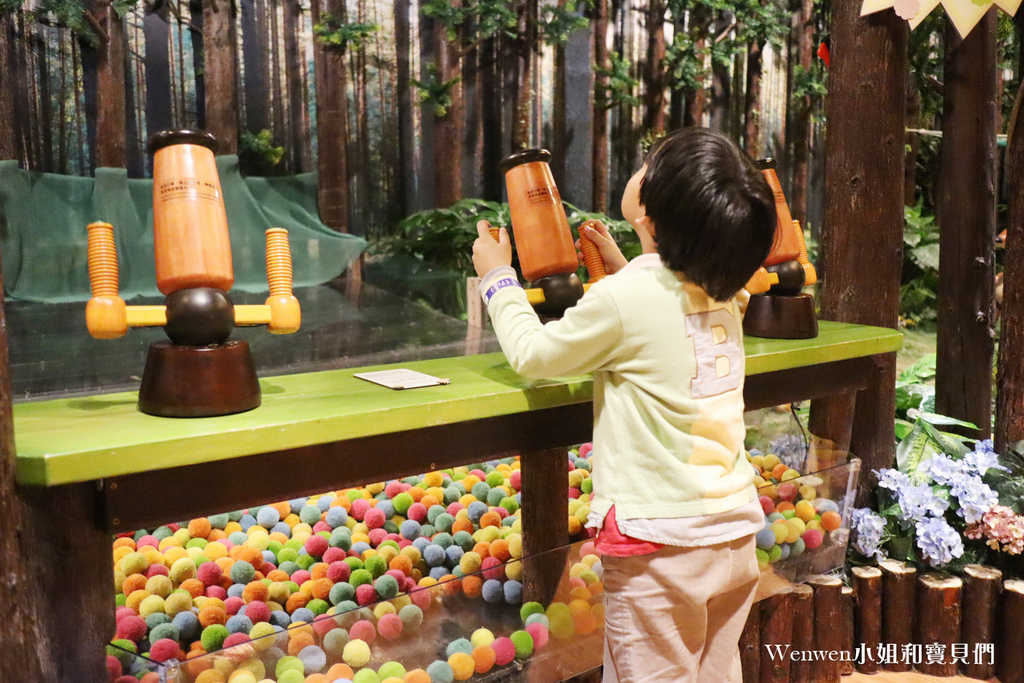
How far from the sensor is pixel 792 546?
2.00 m

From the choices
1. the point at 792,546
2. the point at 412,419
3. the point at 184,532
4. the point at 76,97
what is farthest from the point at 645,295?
the point at 76,97

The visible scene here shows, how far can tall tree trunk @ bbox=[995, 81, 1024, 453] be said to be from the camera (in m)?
2.42

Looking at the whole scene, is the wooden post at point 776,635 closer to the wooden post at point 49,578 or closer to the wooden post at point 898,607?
the wooden post at point 898,607

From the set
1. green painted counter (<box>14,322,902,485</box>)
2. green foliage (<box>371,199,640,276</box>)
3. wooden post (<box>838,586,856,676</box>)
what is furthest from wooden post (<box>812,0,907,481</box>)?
green foliage (<box>371,199,640,276</box>)

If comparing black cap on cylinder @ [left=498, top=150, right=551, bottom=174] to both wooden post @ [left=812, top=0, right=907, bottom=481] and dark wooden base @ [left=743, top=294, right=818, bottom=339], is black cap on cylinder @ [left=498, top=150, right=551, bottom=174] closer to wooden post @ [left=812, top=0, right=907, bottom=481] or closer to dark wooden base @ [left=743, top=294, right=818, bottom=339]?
dark wooden base @ [left=743, top=294, right=818, bottom=339]

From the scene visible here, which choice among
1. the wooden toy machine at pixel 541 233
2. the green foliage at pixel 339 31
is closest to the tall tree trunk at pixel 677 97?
the green foliage at pixel 339 31

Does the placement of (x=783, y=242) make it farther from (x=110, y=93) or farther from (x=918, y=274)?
(x=918, y=274)

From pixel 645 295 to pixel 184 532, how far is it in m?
1.37

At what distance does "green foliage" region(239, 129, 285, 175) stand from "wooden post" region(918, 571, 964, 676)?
3477 millimetres

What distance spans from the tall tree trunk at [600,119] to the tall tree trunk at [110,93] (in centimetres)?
267

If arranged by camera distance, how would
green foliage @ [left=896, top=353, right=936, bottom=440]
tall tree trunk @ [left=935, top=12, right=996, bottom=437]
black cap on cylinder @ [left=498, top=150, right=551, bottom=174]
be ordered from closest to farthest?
black cap on cylinder @ [left=498, top=150, right=551, bottom=174], tall tree trunk @ [left=935, top=12, right=996, bottom=437], green foliage @ [left=896, top=353, right=936, bottom=440]

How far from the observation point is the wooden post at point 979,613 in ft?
7.17

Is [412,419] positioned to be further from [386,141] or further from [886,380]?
[386,141]

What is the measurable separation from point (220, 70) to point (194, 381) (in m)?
3.28
